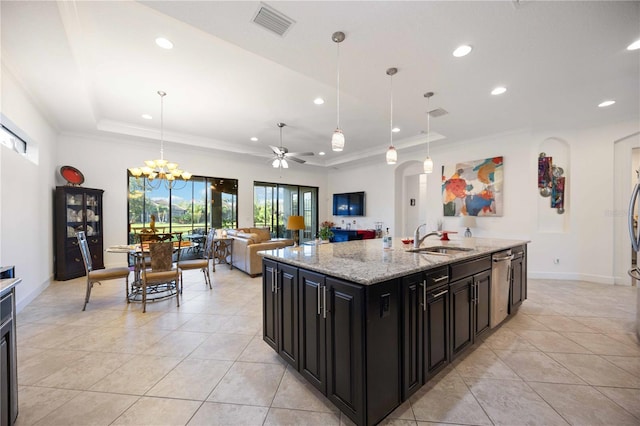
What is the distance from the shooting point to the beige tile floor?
5.20ft

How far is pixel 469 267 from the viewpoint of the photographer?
2.19 meters

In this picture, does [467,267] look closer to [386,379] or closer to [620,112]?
[386,379]

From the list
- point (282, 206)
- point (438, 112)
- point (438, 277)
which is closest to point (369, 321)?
point (438, 277)

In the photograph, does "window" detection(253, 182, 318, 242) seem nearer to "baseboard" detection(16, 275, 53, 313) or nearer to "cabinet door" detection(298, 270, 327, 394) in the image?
"baseboard" detection(16, 275, 53, 313)

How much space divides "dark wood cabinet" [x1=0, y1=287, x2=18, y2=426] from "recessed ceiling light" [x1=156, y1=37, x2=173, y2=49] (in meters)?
2.55

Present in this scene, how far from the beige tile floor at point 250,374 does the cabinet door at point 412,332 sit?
172mm

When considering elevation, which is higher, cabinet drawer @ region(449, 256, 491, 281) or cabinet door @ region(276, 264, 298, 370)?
cabinet drawer @ region(449, 256, 491, 281)

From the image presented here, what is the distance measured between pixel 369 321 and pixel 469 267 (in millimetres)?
1316

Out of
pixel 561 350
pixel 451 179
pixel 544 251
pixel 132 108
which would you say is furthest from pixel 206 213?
pixel 544 251

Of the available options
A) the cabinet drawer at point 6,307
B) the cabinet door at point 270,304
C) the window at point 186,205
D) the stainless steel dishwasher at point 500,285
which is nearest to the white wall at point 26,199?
the window at point 186,205

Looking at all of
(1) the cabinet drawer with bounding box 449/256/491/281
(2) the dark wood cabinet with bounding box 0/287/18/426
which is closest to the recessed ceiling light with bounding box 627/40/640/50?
(1) the cabinet drawer with bounding box 449/256/491/281

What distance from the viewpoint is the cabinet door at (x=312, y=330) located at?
1.65 m

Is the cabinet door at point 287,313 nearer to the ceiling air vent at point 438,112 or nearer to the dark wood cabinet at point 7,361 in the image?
the dark wood cabinet at point 7,361

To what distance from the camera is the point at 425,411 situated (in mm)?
1620
